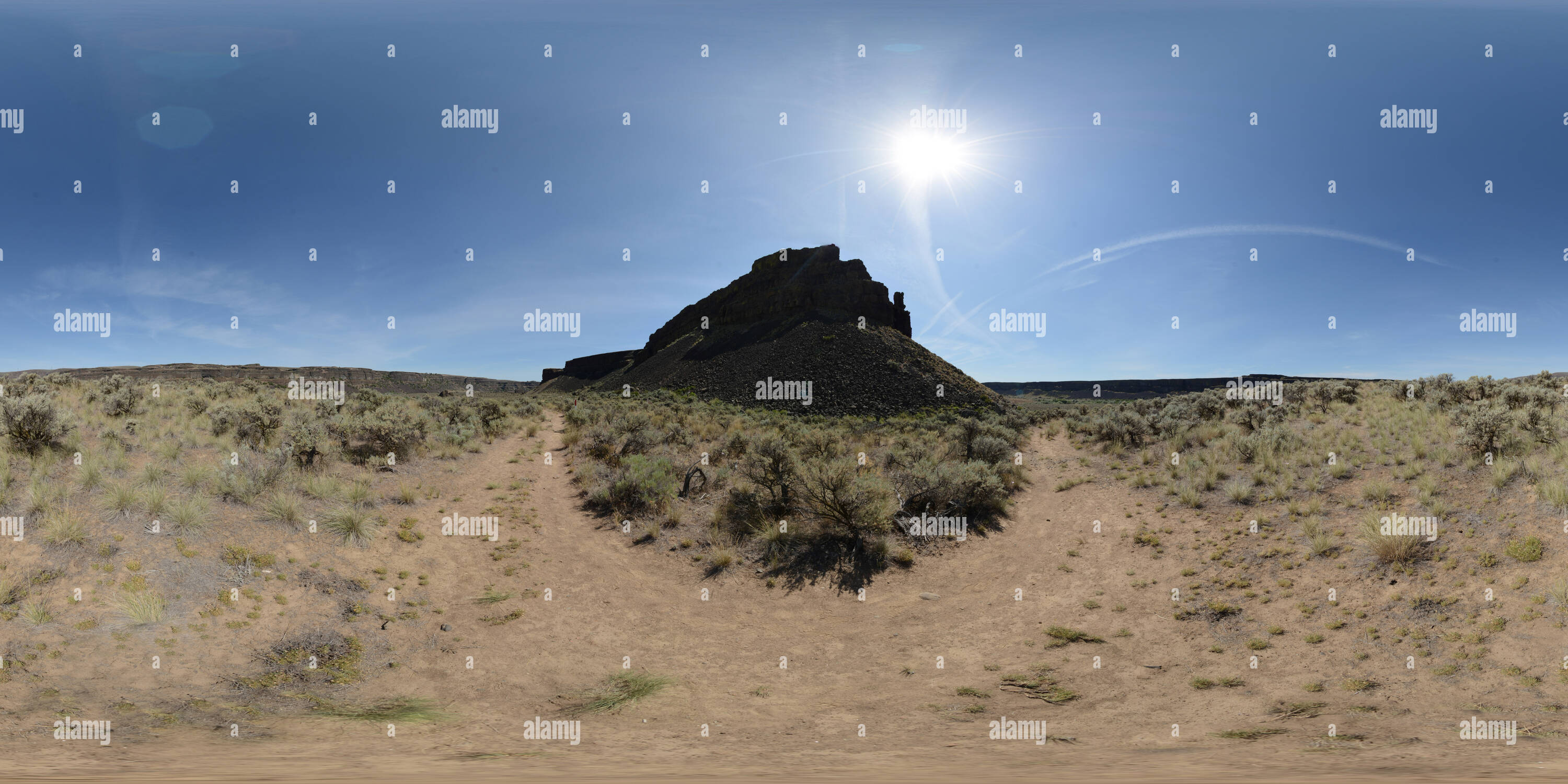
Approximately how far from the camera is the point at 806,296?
67062 millimetres

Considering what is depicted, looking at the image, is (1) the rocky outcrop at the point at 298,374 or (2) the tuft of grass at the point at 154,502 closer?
(2) the tuft of grass at the point at 154,502

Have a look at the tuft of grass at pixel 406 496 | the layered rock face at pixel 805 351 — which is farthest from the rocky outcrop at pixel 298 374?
the tuft of grass at pixel 406 496

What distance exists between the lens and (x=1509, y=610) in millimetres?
6312

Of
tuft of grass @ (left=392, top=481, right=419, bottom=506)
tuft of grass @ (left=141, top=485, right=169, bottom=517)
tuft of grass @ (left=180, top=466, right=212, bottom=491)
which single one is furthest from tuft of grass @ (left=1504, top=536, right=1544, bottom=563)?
tuft of grass @ (left=180, top=466, right=212, bottom=491)

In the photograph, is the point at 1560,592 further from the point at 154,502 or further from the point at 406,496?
the point at 154,502

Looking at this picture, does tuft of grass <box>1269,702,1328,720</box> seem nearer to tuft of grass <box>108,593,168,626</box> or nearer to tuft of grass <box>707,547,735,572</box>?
tuft of grass <box>707,547,735,572</box>

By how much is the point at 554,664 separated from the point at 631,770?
364cm

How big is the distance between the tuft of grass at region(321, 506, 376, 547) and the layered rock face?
3563cm

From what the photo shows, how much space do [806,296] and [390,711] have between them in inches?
2517

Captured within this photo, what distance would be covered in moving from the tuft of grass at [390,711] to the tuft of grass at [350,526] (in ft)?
15.9

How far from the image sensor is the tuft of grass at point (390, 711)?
205 inches

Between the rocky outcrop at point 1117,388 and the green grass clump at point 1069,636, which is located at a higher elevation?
the rocky outcrop at point 1117,388

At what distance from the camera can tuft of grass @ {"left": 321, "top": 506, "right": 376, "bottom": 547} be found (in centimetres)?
939

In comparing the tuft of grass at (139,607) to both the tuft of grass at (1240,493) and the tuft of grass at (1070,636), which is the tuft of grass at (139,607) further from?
the tuft of grass at (1240,493)
